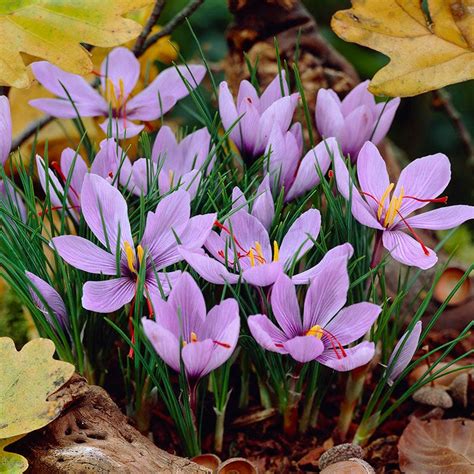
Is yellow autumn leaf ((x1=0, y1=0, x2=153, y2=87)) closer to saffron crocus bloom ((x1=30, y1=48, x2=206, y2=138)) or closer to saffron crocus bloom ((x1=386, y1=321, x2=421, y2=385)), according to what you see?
saffron crocus bloom ((x1=30, y1=48, x2=206, y2=138))

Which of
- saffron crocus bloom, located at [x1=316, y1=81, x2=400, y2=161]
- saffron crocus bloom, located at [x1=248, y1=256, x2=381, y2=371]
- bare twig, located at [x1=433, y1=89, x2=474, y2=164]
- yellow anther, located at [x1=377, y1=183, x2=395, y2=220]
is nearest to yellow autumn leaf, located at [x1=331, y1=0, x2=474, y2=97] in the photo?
saffron crocus bloom, located at [x1=316, y1=81, x2=400, y2=161]

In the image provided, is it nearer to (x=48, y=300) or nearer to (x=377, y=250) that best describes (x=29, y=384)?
(x=48, y=300)

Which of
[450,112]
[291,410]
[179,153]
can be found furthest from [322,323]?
[450,112]

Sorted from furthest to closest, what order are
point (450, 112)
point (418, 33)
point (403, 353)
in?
point (450, 112) < point (418, 33) < point (403, 353)

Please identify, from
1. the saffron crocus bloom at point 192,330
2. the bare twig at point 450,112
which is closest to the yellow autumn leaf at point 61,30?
the saffron crocus bloom at point 192,330

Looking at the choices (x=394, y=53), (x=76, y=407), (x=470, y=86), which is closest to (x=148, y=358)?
(x=76, y=407)
